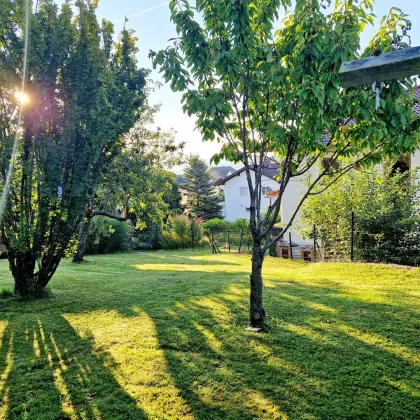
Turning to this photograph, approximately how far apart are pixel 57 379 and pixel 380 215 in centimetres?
839

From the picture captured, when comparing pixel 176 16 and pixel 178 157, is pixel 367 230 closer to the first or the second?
pixel 176 16

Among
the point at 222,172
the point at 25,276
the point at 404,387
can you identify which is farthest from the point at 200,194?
the point at 222,172

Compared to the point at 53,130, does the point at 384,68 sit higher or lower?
lower

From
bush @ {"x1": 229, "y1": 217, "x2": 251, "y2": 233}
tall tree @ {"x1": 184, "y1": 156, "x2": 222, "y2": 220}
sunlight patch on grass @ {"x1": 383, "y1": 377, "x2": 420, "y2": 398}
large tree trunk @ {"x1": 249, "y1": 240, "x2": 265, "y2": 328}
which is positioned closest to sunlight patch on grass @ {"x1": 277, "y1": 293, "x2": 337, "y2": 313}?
large tree trunk @ {"x1": 249, "y1": 240, "x2": 265, "y2": 328}

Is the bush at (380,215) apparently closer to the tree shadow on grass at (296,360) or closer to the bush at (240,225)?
the tree shadow on grass at (296,360)

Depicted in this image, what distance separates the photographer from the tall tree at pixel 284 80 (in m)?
3.00

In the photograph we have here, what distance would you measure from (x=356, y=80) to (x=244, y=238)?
20.0m

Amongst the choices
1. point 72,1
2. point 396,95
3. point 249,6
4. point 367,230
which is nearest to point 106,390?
point 396,95

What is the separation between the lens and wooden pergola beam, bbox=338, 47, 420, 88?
1778 millimetres

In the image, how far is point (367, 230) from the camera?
8719mm

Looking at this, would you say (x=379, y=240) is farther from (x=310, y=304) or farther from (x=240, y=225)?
(x=240, y=225)

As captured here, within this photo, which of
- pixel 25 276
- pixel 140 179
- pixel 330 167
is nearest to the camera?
pixel 330 167

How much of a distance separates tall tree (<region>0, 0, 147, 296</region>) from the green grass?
118 centimetres

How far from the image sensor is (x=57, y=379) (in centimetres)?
290
